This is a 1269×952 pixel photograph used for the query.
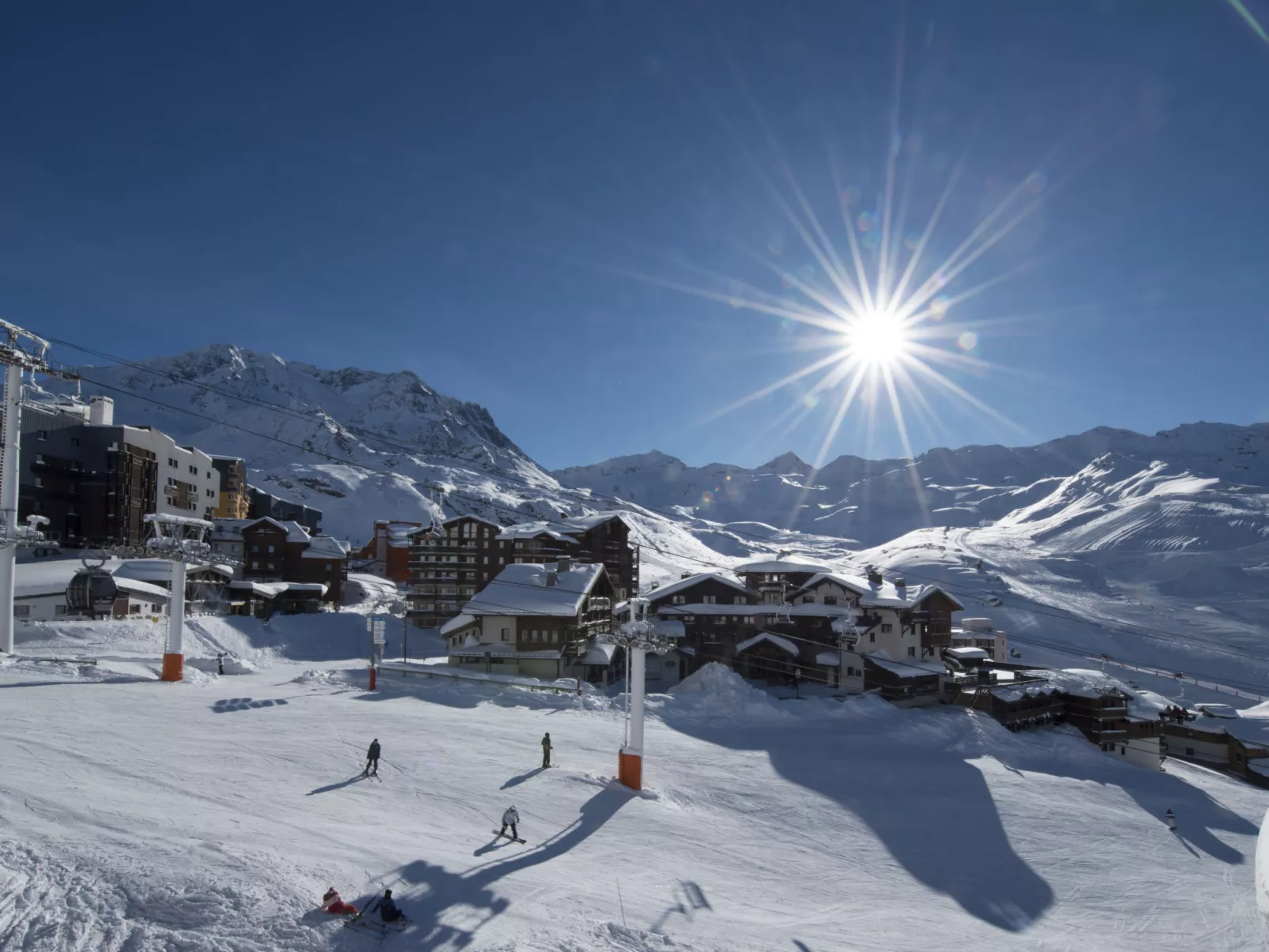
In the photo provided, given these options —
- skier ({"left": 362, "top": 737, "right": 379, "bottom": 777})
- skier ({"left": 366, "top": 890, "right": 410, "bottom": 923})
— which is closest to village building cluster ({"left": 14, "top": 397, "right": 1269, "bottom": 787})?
skier ({"left": 362, "top": 737, "right": 379, "bottom": 777})

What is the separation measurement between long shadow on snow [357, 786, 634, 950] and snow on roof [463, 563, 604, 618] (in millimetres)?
26966

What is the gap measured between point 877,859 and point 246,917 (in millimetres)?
17510

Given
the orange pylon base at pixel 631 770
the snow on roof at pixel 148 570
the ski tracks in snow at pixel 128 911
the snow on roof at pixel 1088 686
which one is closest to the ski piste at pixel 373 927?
the ski tracks in snow at pixel 128 911

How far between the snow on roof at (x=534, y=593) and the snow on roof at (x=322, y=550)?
29.9 meters

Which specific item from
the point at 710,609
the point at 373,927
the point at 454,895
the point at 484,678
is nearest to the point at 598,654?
the point at 484,678

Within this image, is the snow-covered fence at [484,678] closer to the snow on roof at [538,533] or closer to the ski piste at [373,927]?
the ski piste at [373,927]

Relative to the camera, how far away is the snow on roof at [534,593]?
44031 millimetres

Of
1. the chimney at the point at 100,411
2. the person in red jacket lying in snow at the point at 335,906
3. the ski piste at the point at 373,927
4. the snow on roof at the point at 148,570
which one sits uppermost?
the chimney at the point at 100,411

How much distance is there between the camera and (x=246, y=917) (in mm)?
10812

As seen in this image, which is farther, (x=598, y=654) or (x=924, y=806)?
(x=598, y=654)

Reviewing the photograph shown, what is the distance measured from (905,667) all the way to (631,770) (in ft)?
96.4

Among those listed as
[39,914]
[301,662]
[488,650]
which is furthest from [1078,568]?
[39,914]

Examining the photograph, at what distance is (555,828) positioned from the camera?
18.4m

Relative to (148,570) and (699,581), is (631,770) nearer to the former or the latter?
(699,581)
